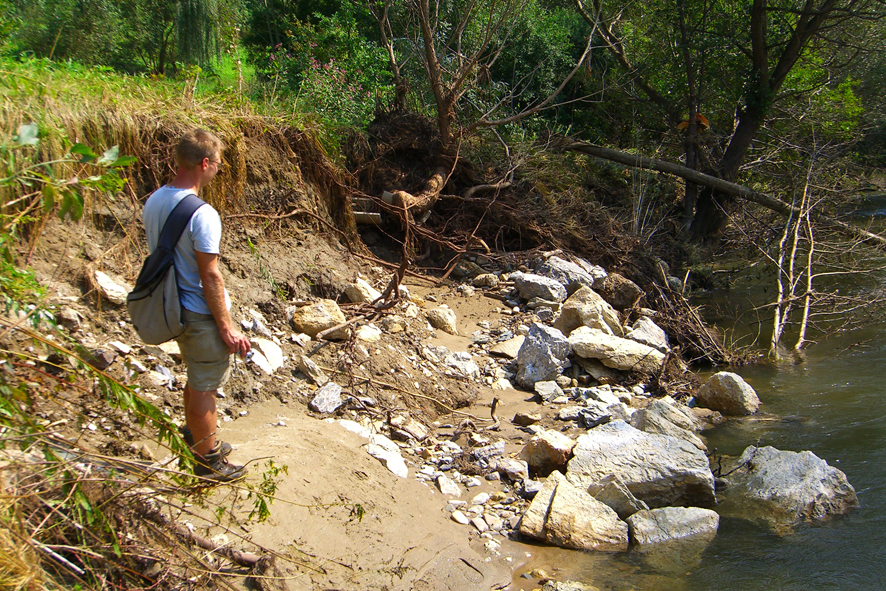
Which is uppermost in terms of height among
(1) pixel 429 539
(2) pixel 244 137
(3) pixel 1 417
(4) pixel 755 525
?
(2) pixel 244 137

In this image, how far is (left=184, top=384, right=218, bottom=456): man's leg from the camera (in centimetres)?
288

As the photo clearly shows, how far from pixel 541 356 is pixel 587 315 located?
1063 millimetres

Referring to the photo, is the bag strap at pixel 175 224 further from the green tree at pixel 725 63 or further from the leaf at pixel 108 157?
the green tree at pixel 725 63

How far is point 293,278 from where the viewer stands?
212 inches

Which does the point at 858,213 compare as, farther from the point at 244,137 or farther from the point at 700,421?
the point at 244,137

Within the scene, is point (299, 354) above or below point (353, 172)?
below

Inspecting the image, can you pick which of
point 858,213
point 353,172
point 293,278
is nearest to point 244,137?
point 293,278

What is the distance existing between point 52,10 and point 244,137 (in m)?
3.50

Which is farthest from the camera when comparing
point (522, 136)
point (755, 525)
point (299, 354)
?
point (522, 136)

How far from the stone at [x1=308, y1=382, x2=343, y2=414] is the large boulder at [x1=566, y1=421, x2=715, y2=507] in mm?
1578

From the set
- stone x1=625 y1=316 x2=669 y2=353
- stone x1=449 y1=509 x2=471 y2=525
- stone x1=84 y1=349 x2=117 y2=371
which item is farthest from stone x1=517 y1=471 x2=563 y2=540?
stone x1=625 y1=316 x2=669 y2=353

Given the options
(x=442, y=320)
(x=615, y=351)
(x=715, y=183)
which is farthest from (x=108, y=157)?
(x=715, y=183)

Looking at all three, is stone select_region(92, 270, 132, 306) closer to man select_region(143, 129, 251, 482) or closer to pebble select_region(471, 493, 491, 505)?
man select_region(143, 129, 251, 482)

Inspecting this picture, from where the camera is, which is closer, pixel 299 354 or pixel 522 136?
pixel 299 354
